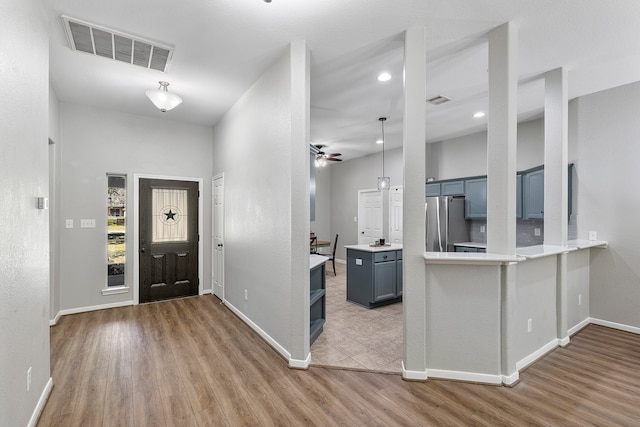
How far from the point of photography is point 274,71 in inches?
125

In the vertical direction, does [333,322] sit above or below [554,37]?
below

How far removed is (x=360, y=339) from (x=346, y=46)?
10.1 feet

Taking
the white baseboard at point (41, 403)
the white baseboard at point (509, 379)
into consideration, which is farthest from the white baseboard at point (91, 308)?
the white baseboard at point (509, 379)

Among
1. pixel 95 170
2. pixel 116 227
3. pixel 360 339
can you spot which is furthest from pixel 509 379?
pixel 95 170

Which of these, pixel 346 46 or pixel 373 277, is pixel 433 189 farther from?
pixel 346 46

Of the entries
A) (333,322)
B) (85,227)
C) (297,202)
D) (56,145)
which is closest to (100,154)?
(56,145)

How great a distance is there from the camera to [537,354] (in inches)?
115

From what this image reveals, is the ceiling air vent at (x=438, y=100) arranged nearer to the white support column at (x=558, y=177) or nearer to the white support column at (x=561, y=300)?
the white support column at (x=558, y=177)

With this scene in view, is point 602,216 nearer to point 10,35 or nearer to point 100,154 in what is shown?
point 10,35

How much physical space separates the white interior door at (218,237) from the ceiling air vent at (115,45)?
2055mm

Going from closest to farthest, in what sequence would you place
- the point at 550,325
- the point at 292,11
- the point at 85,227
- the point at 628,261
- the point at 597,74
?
the point at 292,11, the point at 550,325, the point at 597,74, the point at 628,261, the point at 85,227

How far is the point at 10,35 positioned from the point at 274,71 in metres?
2.04

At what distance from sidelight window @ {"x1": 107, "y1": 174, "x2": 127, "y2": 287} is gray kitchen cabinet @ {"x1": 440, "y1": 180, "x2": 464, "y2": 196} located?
18.7ft

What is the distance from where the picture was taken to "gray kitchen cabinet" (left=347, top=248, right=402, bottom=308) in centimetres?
448
